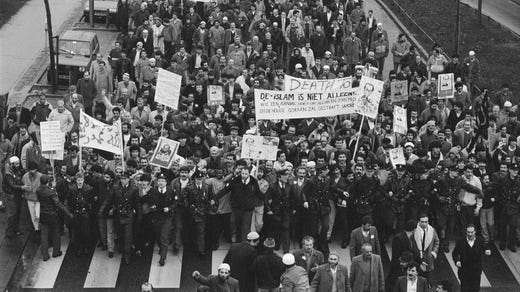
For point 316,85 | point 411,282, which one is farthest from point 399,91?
point 411,282

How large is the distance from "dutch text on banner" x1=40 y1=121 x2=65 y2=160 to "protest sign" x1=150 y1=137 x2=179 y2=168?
1.88 metres

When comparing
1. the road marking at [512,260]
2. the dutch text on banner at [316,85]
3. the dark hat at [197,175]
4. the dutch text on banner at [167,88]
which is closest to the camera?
the dark hat at [197,175]

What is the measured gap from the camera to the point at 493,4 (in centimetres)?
4550

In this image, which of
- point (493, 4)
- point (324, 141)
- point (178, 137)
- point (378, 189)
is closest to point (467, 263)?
point (378, 189)

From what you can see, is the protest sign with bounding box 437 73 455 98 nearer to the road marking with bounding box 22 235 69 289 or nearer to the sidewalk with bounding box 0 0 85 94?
the road marking with bounding box 22 235 69 289

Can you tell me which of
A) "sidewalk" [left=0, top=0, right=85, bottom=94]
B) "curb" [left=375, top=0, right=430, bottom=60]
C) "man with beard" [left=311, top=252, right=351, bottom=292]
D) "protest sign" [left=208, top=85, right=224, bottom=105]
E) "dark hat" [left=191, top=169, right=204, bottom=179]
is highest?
"man with beard" [left=311, top=252, right=351, bottom=292]

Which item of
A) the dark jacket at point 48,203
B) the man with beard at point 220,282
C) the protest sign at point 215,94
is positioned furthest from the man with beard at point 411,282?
the protest sign at point 215,94

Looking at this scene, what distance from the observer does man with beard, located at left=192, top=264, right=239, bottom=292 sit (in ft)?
52.3

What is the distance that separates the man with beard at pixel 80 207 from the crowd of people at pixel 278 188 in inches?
1.0

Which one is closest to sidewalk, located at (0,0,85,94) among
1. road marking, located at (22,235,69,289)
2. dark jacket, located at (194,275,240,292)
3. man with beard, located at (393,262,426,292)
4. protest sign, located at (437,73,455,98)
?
road marking, located at (22,235,69,289)

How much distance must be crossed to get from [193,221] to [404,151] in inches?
184

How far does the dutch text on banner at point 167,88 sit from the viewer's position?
74.6ft

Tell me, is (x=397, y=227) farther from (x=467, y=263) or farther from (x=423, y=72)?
(x=423, y=72)

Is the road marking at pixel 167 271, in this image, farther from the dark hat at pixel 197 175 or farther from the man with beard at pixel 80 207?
the dark hat at pixel 197 175
